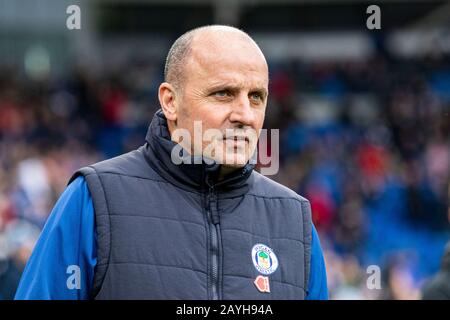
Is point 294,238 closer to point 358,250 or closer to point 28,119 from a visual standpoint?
point 358,250

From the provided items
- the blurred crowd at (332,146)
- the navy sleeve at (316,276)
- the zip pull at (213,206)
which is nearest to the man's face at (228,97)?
the zip pull at (213,206)

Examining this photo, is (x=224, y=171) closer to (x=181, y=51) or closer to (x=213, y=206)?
(x=213, y=206)

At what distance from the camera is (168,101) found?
3.10 meters

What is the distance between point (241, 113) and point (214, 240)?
410 millimetres

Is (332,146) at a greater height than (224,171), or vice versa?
(224,171)

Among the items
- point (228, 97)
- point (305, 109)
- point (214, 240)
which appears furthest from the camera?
point (305, 109)

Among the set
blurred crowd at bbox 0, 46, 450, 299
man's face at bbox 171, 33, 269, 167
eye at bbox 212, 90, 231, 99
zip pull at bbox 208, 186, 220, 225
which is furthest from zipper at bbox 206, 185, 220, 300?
blurred crowd at bbox 0, 46, 450, 299

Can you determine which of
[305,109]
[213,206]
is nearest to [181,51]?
[213,206]

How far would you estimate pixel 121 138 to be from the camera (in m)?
15.7

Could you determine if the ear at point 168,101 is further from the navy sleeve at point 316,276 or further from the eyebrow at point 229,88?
the navy sleeve at point 316,276

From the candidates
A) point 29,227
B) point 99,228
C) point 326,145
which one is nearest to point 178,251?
point 99,228

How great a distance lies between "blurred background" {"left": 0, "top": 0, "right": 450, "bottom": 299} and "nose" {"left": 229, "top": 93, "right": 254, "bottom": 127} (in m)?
4.78

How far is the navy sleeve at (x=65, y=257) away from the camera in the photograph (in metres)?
2.71

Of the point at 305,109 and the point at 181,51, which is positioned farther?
the point at 305,109
